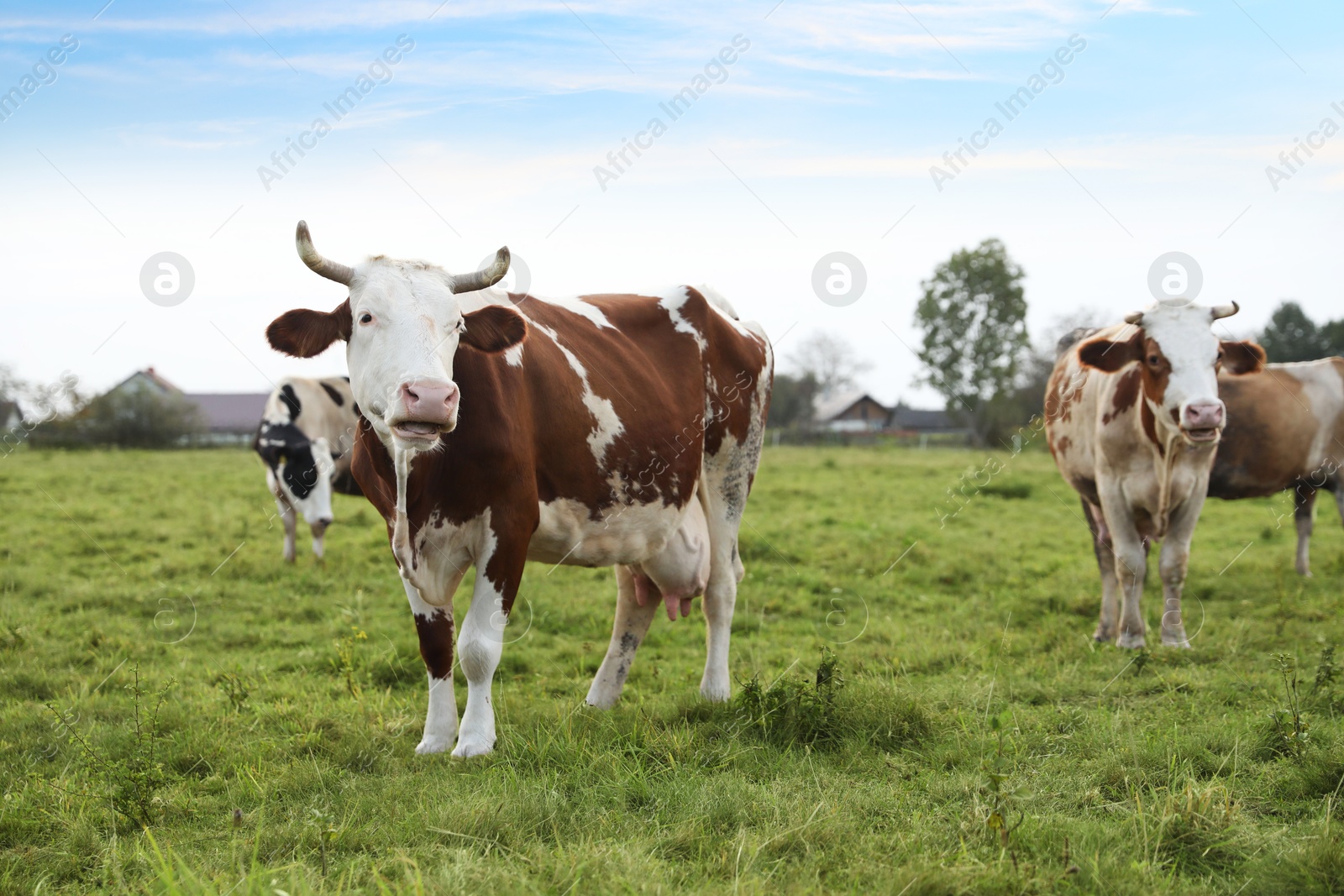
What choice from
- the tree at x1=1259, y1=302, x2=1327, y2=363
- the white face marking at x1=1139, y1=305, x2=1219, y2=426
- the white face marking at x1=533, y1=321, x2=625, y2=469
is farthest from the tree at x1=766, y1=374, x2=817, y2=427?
the white face marking at x1=533, y1=321, x2=625, y2=469

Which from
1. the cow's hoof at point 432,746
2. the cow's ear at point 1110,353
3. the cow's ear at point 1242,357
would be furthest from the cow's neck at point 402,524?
the cow's ear at point 1242,357

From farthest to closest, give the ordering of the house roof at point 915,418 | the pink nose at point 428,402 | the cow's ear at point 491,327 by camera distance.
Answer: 1. the house roof at point 915,418
2. the cow's ear at point 491,327
3. the pink nose at point 428,402

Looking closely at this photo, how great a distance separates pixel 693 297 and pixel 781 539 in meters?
6.05

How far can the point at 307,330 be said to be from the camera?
4289 millimetres

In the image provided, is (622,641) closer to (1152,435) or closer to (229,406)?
(1152,435)

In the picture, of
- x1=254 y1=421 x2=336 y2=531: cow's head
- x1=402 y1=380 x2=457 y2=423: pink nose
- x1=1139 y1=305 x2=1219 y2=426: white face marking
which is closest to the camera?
x1=402 y1=380 x2=457 y2=423: pink nose

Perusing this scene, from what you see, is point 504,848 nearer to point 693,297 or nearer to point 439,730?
point 439,730

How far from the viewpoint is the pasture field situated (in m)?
3.07

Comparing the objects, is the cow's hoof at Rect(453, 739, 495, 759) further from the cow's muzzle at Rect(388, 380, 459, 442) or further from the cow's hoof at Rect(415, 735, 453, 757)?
the cow's muzzle at Rect(388, 380, 459, 442)

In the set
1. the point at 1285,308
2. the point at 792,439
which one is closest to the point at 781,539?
the point at 792,439

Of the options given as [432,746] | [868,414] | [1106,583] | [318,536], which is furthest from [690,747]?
[868,414]

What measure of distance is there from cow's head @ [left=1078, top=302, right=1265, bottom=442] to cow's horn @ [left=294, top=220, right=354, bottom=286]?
5012 mm

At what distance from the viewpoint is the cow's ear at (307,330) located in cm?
427

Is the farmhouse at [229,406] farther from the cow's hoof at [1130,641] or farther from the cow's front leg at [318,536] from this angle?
the cow's hoof at [1130,641]
